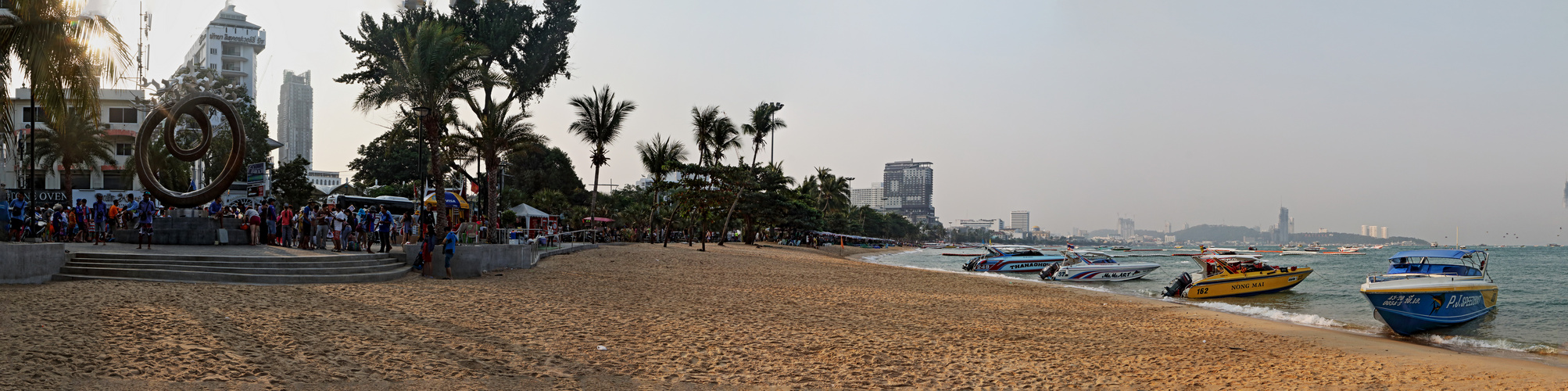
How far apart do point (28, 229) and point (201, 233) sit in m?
2.77

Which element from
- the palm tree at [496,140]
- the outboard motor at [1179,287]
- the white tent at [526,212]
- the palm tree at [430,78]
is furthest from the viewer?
the white tent at [526,212]

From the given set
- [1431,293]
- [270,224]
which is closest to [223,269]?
[270,224]

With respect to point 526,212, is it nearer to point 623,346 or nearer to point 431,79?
point 431,79

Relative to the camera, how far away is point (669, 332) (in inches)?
402

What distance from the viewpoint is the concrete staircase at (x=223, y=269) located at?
39.5 feet

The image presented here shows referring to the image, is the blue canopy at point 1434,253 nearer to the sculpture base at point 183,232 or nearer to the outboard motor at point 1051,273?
the outboard motor at point 1051,273

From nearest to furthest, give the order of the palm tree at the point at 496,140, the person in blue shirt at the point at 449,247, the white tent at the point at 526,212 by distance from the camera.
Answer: the person in blue shirt at the point at 449,247 → the palm tree at the point at 496,140 → the white tent at the point at 526,212

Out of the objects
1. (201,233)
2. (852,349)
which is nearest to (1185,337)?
(852,349)

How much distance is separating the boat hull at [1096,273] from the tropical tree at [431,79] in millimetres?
20198

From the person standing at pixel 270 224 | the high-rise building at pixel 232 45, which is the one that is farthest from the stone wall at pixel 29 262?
the high-rise building at pixel 232 45

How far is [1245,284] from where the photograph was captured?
21.8 metres

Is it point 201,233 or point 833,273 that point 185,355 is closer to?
point 201,233

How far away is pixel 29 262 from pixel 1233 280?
2412cm

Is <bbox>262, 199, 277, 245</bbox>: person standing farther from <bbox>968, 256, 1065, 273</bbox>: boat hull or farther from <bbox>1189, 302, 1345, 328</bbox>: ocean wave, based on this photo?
<bbox>968, 256, 1065, 273</bbox>: boat hull
